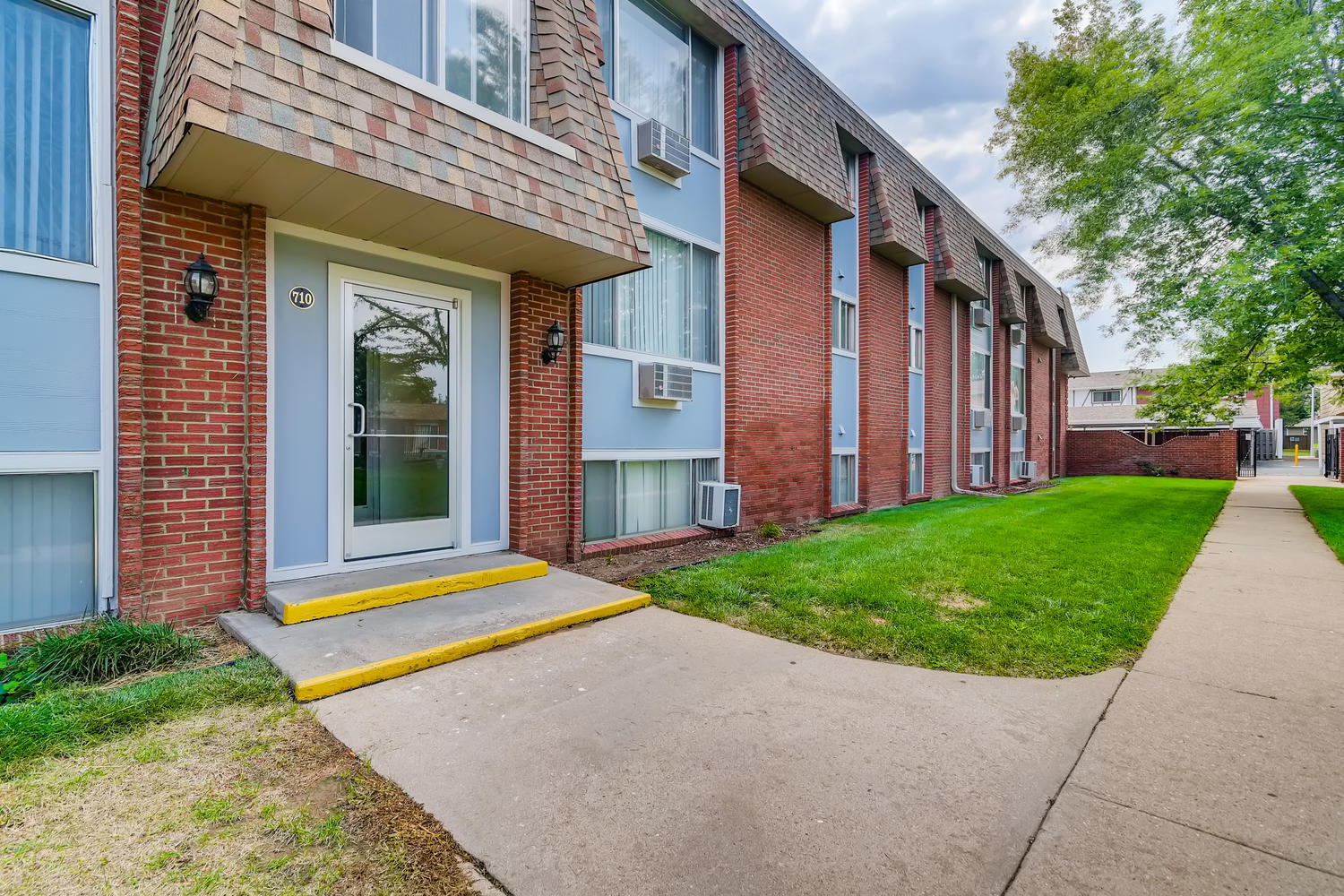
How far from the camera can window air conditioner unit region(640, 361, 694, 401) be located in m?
6.88

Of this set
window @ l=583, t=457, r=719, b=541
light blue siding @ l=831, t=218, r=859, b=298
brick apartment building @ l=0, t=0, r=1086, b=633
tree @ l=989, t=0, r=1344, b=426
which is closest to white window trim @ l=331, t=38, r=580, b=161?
brick apartment building @ l=0, t=0, r=1086, b=633

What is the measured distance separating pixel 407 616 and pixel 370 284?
2676mm

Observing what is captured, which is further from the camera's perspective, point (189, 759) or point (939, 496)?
point (939, 496)

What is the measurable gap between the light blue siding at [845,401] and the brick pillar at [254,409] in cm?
810

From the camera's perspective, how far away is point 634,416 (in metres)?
6.96

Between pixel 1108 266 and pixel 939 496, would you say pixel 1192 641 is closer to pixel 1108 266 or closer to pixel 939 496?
pixel 939 496

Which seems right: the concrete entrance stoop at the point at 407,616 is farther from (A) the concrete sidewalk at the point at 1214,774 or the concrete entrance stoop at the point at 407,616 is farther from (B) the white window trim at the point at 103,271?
(A) the concrete sidewalk at the point at 1214,774

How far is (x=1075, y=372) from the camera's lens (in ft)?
85.4

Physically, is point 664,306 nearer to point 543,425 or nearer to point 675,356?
point 675,356

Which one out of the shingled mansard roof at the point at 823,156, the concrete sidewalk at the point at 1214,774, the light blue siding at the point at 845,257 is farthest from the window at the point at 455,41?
the light blue siding at the point at 845,257

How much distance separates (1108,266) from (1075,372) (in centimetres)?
1488

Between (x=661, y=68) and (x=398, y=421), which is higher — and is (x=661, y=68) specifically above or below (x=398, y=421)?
above

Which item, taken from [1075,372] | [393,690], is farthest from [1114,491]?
[393,690]

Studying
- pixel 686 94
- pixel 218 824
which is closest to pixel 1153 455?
pixel 686 94
